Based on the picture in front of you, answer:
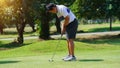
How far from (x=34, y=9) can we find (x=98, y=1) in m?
6.68

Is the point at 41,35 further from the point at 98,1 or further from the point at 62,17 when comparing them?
the point at 62,17

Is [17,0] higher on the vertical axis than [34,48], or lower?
higher

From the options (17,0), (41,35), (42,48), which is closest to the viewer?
(42,48)

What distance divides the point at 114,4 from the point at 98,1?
1.76 meters

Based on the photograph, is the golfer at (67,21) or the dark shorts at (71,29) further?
the dark shorts at (71,29)

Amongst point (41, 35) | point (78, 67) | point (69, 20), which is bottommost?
point (41, 35)

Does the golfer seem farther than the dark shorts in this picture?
No

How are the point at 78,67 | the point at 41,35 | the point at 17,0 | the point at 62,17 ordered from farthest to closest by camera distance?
1. the point at 41,35
2. the point at 17,0
3. the point at 62,17
4. the point at 78,67

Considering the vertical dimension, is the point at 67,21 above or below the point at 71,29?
above

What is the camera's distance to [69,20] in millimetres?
11781

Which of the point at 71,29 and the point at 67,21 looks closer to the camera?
the point at 67,21

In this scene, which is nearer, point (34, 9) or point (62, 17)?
point (62, 17)

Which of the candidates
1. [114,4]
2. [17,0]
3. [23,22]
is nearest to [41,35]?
[23,22]

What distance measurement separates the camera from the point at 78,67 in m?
9.90
